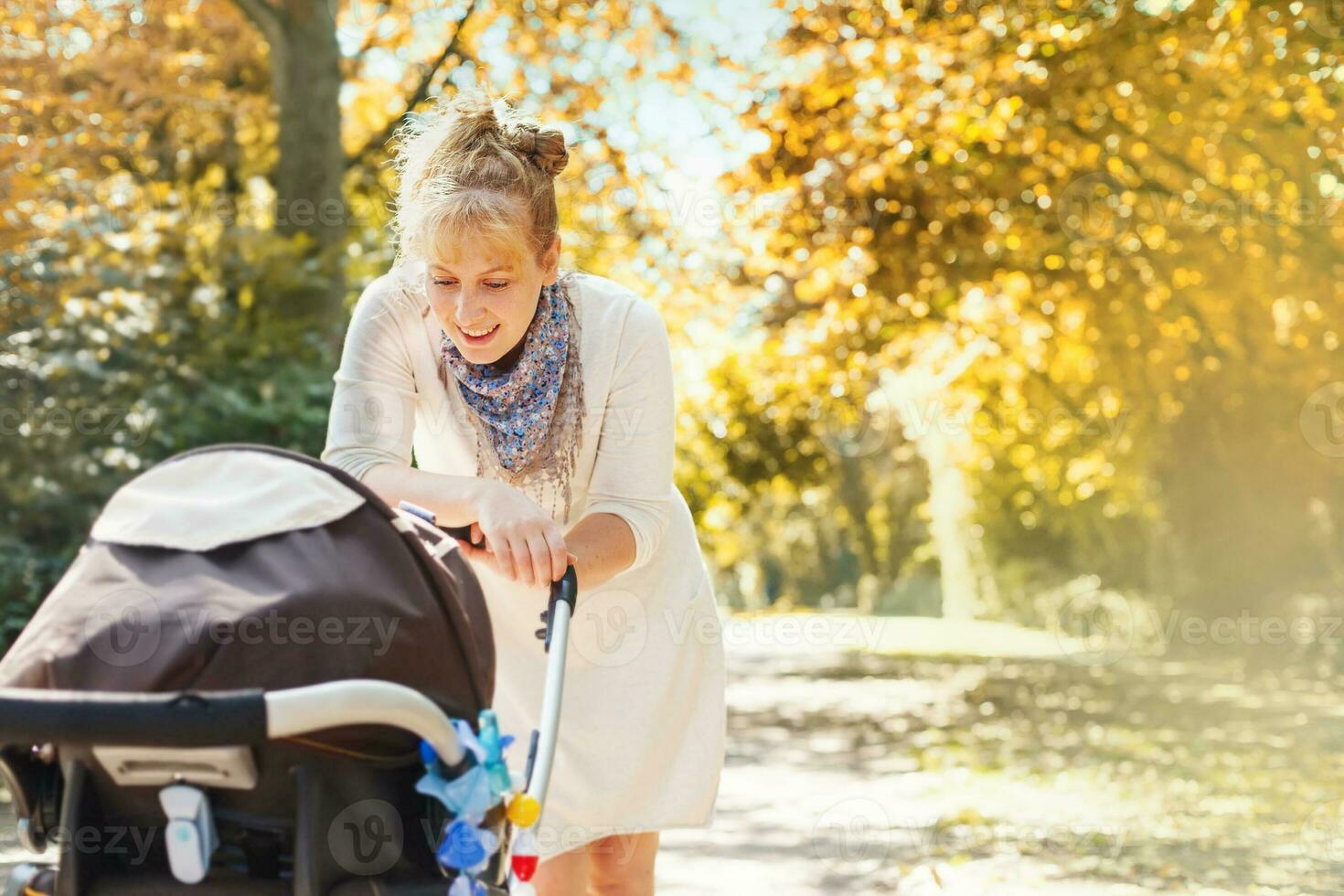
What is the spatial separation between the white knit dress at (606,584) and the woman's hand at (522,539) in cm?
41

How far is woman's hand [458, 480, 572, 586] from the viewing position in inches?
99.9

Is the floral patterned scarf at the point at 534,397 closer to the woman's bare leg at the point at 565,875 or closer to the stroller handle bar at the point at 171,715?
the woman's bare leg at the point at 565,875

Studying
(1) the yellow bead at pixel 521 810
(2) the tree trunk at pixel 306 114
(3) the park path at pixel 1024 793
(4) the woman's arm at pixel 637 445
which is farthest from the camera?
(2) the tree trunk at pixel 306 114

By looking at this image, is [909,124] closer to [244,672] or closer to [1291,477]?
[1291,477]

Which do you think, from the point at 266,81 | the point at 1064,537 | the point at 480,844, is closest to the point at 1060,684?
the point at 266,81

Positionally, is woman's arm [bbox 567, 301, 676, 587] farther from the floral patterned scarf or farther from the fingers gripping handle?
the fingers gripping handle

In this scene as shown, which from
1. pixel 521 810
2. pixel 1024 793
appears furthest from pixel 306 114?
pixel 521 810

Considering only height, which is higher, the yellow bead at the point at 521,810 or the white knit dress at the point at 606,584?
the white knit dress at the point at 606,584

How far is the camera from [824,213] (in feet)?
40.7

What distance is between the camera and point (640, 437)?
3.06 meters

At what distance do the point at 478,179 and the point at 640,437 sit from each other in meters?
0.62

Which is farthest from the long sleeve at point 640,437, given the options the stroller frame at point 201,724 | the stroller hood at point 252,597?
the stroller frame at point 201,724

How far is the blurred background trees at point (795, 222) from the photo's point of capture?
867cm

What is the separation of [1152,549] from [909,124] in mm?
13939
